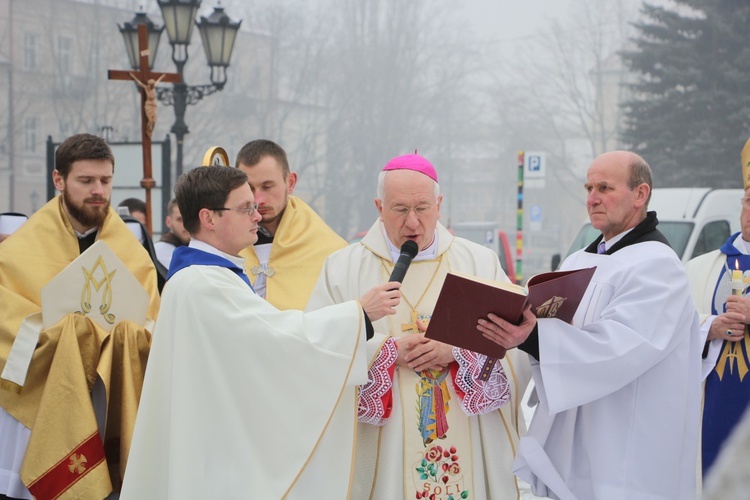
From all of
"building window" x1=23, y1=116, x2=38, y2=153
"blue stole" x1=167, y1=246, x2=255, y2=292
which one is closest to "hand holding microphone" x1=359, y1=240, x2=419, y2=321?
"blue stole" x1=167, y1=246, x2=255, y2=292

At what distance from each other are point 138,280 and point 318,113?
44.4 meters

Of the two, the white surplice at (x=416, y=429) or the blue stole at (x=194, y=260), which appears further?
the white surplice at (x=416, y=429)

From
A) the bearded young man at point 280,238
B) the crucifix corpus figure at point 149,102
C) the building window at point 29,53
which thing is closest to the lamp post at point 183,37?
the crucifix corpus figure at point 149,102

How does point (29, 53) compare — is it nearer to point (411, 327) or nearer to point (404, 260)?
point (411, 327)

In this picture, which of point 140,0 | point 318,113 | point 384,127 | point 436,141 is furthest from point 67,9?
point 436,141

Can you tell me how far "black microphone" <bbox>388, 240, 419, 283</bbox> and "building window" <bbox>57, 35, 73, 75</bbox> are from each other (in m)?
38.4

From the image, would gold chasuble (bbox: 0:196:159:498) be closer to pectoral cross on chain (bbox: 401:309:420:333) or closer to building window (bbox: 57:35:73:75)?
pectoral cross on chain (bbox: 401:309:420:333)

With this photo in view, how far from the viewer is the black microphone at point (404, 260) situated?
3205mm

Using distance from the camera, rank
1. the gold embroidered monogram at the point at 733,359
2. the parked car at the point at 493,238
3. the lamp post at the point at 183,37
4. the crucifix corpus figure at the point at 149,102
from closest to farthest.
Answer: the gold embroidered monogram at the point at 733,359
the crucifix corpus figure at the point at 149,102
the lamp post at the point at 183,37
the parked car at the point at 493,238

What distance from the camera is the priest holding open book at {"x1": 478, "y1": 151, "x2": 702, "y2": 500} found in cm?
329

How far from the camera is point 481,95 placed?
51.6 m

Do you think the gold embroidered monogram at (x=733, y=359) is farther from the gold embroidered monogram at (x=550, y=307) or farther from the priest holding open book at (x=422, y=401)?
the gold embroidered monogram at (x=550, y=307)

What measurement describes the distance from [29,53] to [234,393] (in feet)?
126

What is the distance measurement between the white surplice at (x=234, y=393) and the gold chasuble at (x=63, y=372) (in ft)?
2.58
